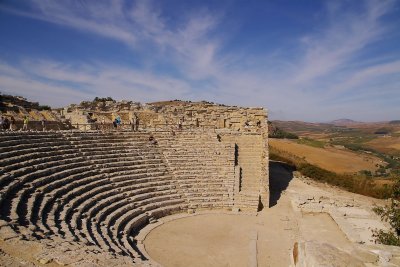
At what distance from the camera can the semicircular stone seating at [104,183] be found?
9.55 meters

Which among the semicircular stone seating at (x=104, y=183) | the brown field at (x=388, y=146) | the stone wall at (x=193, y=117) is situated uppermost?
the stone wall at (x=193, y=117)

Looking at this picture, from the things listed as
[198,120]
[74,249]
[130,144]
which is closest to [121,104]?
[198,120]

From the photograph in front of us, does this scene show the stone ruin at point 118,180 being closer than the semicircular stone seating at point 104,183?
Yes

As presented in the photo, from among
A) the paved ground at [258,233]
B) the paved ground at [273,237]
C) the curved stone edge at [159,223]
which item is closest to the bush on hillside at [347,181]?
the paved ground at [273,237]

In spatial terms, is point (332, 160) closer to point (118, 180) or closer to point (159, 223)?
point (159, 223)

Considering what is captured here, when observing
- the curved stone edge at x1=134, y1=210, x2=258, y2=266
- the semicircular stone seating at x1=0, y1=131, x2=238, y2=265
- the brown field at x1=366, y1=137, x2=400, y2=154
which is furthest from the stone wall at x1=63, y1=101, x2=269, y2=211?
the brown field at x1=366, y1=137, x2=400, y2=154

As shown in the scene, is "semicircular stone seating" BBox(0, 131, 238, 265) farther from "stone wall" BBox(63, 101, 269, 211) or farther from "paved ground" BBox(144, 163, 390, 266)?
"paved ground" BBox(144, 163, 390, 266)

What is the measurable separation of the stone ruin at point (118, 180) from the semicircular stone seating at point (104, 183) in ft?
0.13

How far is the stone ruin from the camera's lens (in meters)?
8.86

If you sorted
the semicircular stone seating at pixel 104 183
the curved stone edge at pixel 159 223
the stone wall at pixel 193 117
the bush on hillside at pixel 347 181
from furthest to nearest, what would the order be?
the stone wall at pixel 193 117 < the bush on hillside at pixel 347 181 < the curved stone edge at pixel 159 223 < the semicircular stone seating at pixel 104 183

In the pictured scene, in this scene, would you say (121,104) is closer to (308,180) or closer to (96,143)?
(96,143)

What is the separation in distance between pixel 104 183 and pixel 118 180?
77cm

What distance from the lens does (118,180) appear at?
1522 centimetres

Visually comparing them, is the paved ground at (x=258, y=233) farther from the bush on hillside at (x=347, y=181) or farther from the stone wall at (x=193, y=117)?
the stone wall at (x=193, y=117)
